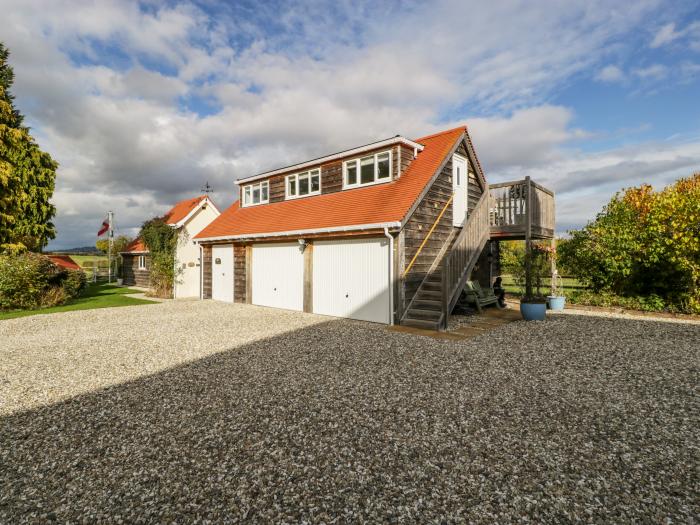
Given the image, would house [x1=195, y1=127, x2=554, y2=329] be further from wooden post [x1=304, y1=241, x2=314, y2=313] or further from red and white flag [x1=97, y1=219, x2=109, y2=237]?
red and white flag [x1=97, y1=219, x2=109, y2=237]

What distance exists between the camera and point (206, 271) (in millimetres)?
18844

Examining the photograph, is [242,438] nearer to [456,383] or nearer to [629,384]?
[456,383]

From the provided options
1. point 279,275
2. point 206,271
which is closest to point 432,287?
point 279,275

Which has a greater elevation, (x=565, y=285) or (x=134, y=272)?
(x=134, y=272)

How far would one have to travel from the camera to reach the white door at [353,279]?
11250 mm

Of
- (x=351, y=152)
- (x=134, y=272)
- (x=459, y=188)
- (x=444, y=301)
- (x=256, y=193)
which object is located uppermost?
(x=351, y=152)

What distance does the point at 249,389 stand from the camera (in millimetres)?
5555

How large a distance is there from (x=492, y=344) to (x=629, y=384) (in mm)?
2797

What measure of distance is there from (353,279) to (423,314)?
2755mm

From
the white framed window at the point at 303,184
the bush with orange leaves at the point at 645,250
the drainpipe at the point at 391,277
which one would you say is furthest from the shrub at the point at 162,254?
the bush with orange leaves at the point at 645,250

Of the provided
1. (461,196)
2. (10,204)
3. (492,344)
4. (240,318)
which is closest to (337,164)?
(461,196)

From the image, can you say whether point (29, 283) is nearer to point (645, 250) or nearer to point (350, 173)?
point (350, 173)

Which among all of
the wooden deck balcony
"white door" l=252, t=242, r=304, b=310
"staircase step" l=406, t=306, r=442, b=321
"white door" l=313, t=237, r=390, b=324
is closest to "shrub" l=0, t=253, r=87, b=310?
"white door" l=252, t=242, r=304, b=310

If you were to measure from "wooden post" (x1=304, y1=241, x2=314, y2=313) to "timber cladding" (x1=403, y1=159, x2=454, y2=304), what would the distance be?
3907 millimetres
